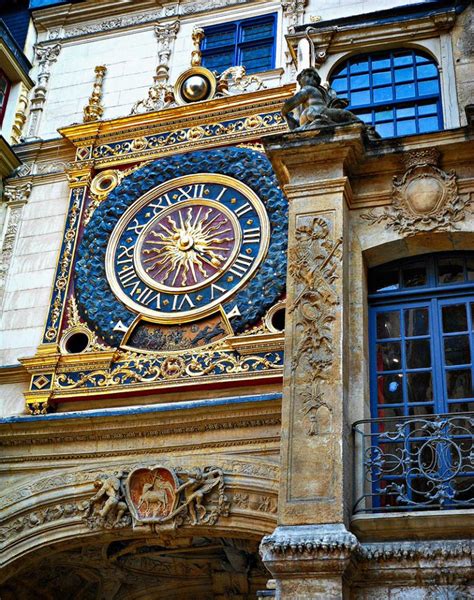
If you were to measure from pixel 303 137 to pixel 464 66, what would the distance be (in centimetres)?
347

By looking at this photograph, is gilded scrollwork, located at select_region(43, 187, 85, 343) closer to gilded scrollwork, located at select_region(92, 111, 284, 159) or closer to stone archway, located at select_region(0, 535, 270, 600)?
gilded scrollwork, located at select_region(92, 111, 284, 159)

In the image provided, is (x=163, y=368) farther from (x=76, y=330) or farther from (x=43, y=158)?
(x=43, y=158)

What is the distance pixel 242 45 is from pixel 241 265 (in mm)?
3884

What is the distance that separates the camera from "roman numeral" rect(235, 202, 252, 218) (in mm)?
11648

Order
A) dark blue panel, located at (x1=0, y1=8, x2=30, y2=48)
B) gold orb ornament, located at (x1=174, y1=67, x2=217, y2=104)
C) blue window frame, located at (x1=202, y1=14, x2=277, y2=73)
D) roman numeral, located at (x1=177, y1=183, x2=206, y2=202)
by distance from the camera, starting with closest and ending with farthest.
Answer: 1. roman numeral, located at (x1=177, y1=183, x2=206, y2=202)
2. gold orb ornament, located at (x1=174, y1=67, x2=217, y2=104)
3. blue window frame, located at (x1=202, y1=14, x2=277, y2=73)
4. dark blue panel, located at (x1=0, y1=8, x2=30, y2=48)

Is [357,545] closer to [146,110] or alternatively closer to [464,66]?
[464,66]

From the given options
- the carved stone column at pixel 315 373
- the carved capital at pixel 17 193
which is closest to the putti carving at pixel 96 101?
the carved capital at pixel 17 193

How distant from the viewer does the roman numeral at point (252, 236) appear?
37.4ft

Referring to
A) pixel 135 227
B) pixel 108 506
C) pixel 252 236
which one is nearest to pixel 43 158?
pixel 135 227

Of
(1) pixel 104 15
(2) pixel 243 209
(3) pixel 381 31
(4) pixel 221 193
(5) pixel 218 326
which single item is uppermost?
(1) pixel 104 15

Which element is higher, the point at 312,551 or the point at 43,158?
the point at 43,158

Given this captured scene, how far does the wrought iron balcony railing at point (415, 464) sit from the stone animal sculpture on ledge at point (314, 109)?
2.96 m

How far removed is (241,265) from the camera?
1128cm

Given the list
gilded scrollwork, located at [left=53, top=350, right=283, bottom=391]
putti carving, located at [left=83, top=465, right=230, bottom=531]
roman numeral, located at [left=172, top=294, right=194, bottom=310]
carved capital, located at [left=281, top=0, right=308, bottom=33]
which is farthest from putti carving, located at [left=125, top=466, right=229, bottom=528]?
carved capital, located at [left=281, top=0, right=308, bottom=33]
